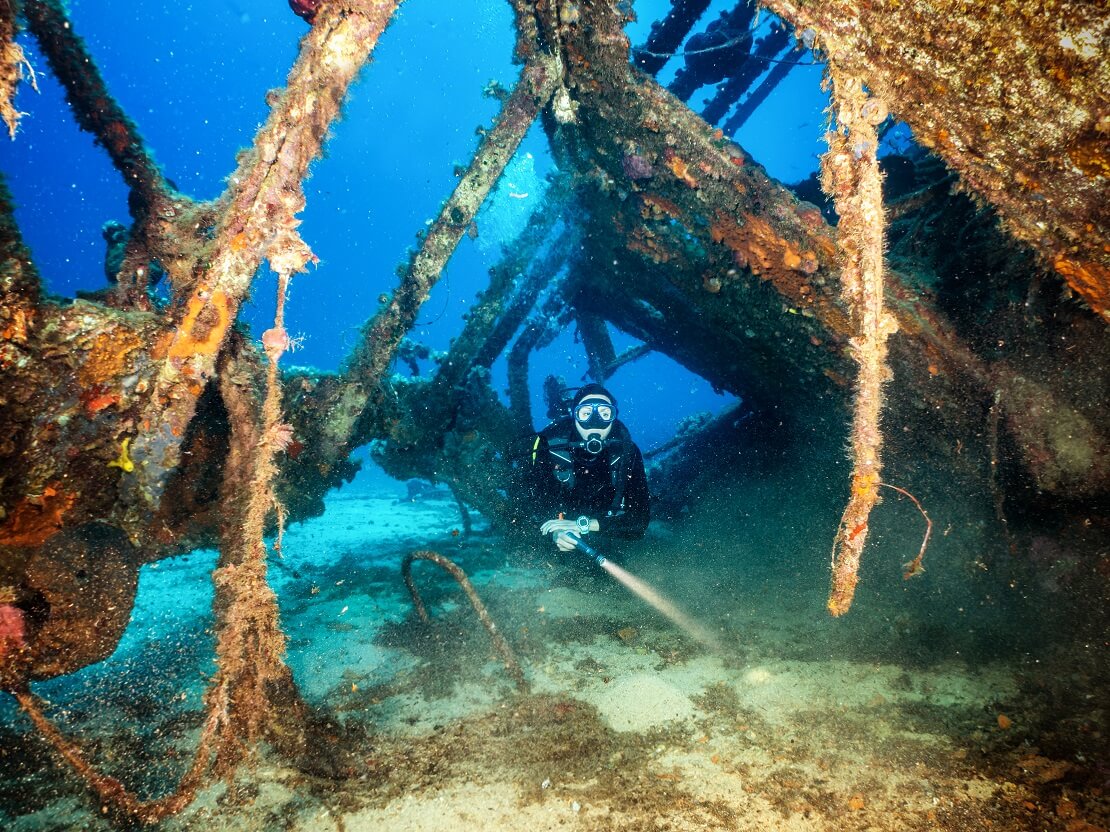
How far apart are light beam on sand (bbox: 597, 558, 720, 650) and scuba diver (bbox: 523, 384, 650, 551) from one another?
1.67 ft

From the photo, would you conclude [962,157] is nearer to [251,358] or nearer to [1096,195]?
[1096,195]

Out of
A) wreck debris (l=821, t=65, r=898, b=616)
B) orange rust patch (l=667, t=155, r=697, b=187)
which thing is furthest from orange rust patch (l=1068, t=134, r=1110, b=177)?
orange rust patch (l=667, t=155, r=697, b=187)

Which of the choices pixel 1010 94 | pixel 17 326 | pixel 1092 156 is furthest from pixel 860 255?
pixel 17 326

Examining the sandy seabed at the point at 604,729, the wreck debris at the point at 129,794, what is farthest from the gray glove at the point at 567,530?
the wreck debris at the point at 129,794

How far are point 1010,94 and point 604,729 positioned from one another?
3.82m

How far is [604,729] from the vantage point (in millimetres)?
3109

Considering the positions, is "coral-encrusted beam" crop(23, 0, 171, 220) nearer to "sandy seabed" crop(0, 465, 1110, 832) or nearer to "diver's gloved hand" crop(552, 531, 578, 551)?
"sandy seabed" crop(0, 465, 1110, 832)

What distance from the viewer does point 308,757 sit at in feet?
8.91

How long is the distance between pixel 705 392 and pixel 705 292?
129 meters

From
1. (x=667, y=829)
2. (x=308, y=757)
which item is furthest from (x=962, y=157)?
(x=308, y=757)

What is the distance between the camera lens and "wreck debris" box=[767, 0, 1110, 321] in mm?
1792

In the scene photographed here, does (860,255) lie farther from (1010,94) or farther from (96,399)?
(96,399)

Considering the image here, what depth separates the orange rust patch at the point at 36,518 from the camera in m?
2.39

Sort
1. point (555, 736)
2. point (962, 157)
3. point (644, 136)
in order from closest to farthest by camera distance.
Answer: point (962, 157) → point (555, 736) → point (644, 136)
